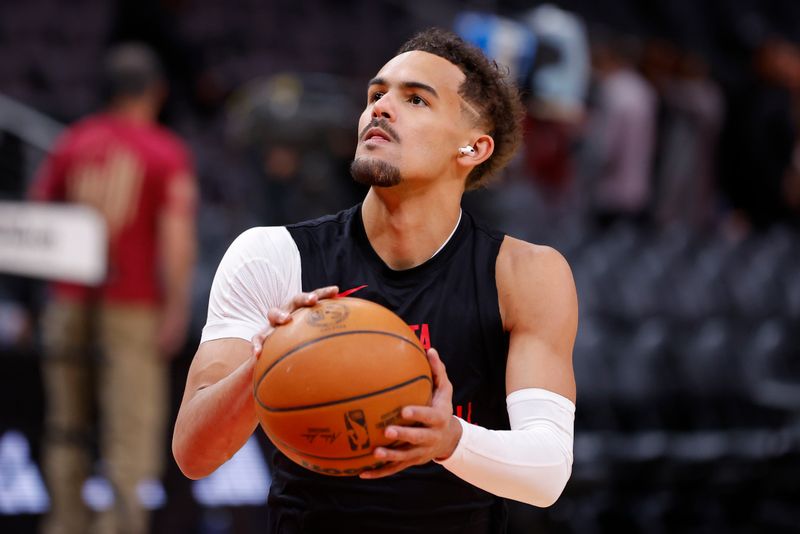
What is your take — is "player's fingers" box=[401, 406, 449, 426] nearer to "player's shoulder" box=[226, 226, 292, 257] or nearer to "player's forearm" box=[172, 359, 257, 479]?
"player's forearm" box=[172, 359, 257, 479]

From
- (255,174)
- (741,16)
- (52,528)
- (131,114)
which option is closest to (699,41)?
(741,16)

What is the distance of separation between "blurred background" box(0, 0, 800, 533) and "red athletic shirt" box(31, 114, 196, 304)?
0.53m

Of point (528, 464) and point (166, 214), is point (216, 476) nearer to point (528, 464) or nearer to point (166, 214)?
point (166, 214)

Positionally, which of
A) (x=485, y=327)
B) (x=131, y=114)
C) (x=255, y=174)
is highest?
(x=485, y=327)

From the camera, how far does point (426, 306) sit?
323 cm

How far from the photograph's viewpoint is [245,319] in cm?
314

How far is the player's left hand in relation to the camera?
104 inches

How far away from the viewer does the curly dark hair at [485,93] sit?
3.46 meters

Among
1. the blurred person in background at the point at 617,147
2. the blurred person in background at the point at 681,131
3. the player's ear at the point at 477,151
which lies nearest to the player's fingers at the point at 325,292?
the player's ear at the point at 477,151

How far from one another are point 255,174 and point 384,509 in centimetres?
472

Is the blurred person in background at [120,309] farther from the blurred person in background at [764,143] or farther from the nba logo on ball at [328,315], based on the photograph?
the blurred person in background at [764,143]

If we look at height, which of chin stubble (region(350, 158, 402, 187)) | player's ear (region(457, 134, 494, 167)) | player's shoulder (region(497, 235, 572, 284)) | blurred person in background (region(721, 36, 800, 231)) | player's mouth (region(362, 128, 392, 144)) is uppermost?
player's mouth (region(362, 128, 392, 144))

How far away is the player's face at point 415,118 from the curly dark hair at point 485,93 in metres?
0.06

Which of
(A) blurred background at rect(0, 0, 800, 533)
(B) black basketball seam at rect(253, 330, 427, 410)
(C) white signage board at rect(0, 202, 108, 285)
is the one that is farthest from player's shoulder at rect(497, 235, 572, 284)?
(A) blurred background at rect(0, 0, 800, 533)
